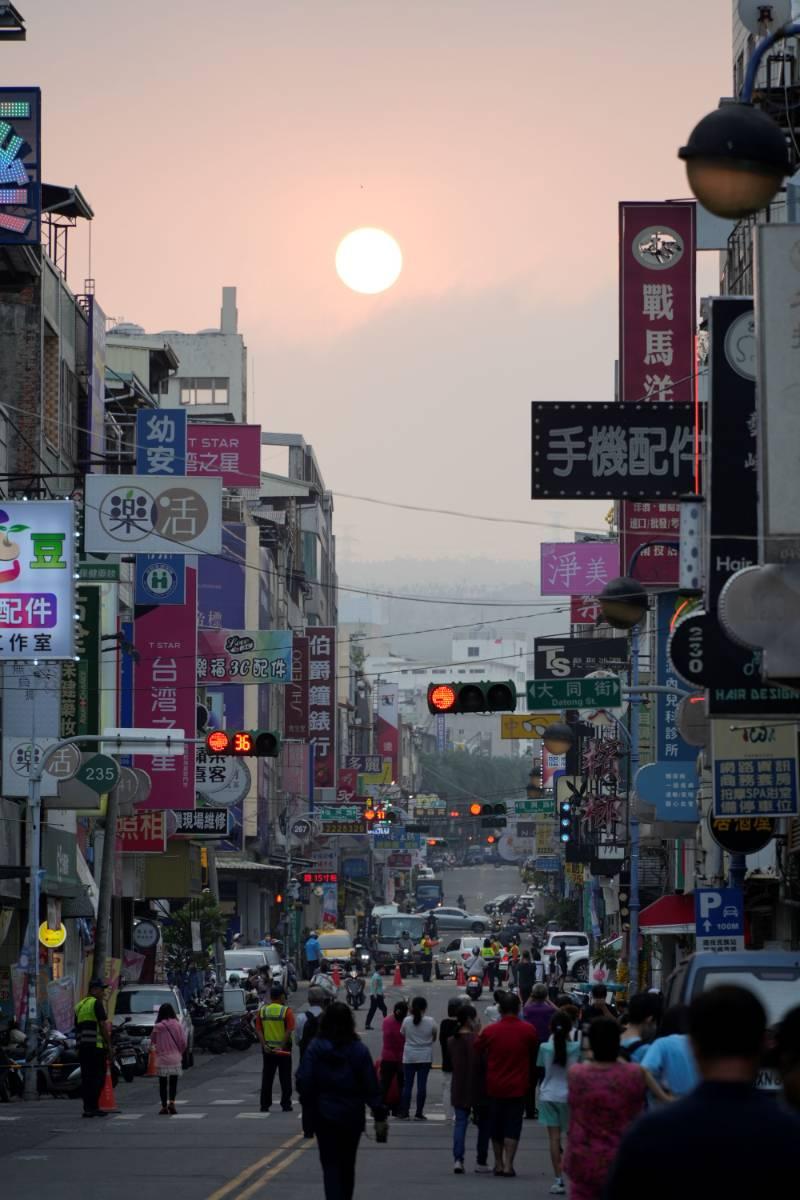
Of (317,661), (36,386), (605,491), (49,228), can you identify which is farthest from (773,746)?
(317,661)

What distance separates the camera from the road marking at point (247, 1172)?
17891mm

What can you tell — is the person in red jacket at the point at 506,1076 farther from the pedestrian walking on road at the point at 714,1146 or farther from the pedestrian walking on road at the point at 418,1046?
the pedestrian walking on road at the point at 714,1146

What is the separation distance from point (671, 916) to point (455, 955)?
59.9 metres

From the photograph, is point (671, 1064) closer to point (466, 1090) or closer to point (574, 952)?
point (466, 1090)

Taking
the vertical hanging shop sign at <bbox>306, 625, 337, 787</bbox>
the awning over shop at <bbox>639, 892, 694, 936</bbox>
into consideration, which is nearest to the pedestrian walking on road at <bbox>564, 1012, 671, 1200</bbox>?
the awning over shop at <bbox>639, 892, 694, 936</bbox>

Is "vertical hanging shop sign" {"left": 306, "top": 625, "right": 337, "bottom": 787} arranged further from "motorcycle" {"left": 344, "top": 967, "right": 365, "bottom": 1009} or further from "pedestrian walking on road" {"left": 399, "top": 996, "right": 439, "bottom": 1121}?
"pedestrian walking on road" {"left": 399, "top": 996, "right": 439, "bottom": 1121}

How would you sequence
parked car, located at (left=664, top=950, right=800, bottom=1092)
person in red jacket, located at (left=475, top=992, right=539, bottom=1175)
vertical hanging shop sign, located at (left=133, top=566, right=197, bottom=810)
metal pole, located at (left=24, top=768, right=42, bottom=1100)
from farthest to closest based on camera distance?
1. vertical hanging shop sign, located at (left=133, top=566, right=197, bottom=810)
2. metal pole, located at (left=24, top=768, right=42, bottom=1100)
3. person in red jacket, located at (left=475, top=992, right=539, bottom=1175)
4. parked car, located at (left=664, top=950, right=800, bottom=1092)

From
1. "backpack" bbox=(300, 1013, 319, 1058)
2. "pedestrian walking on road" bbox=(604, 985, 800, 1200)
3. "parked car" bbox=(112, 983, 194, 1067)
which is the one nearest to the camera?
"pedestrian walking on road" bbox=(604, 985, 800, 1200)

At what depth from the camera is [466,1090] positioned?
Answer: 73.8 ft

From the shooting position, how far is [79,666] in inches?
1742

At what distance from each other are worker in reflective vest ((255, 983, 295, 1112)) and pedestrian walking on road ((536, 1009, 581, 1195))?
32.8 ft

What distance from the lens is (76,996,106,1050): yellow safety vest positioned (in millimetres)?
28031

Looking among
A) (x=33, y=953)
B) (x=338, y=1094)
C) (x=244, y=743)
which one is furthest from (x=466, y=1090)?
(x=244, y=743)

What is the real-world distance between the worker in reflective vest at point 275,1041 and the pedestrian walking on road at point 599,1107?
17.0 m
